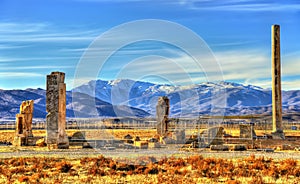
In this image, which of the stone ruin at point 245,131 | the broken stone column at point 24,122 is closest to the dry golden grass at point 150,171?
the stone ruin at point 245,131

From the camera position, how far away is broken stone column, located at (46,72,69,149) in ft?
102

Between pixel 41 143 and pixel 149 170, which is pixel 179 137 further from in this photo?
pixel 149 170

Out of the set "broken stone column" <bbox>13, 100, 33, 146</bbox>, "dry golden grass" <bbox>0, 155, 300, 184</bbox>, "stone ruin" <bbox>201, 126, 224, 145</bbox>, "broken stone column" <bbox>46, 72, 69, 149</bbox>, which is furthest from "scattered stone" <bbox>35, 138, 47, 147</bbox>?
"stone ruin" <bbox>201, 126, 224, 145</bbox>

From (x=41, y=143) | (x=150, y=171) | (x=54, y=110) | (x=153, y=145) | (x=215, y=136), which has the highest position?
(x=54, y=110)

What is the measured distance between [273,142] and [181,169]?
16.3m

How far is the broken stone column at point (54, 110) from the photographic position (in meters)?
31.0

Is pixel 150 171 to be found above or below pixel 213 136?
below

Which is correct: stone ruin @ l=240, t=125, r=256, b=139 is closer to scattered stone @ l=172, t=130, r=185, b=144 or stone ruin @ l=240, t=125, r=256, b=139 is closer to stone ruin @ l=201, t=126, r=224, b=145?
stone ruin @ l=201, t=126, r=224, b=145

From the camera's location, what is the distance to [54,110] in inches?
1222

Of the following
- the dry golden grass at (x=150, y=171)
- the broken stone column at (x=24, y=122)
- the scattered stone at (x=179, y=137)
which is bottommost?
Result: the dry golden grass at (x=150, y=171)

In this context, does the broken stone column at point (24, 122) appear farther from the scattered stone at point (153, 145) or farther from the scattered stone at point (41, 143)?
the scattered stone at point (153, 145)

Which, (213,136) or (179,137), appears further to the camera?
(179,137)

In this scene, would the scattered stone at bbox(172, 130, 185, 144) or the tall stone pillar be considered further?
the tall stone pillar

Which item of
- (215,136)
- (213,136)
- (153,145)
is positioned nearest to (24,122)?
(153,145)
